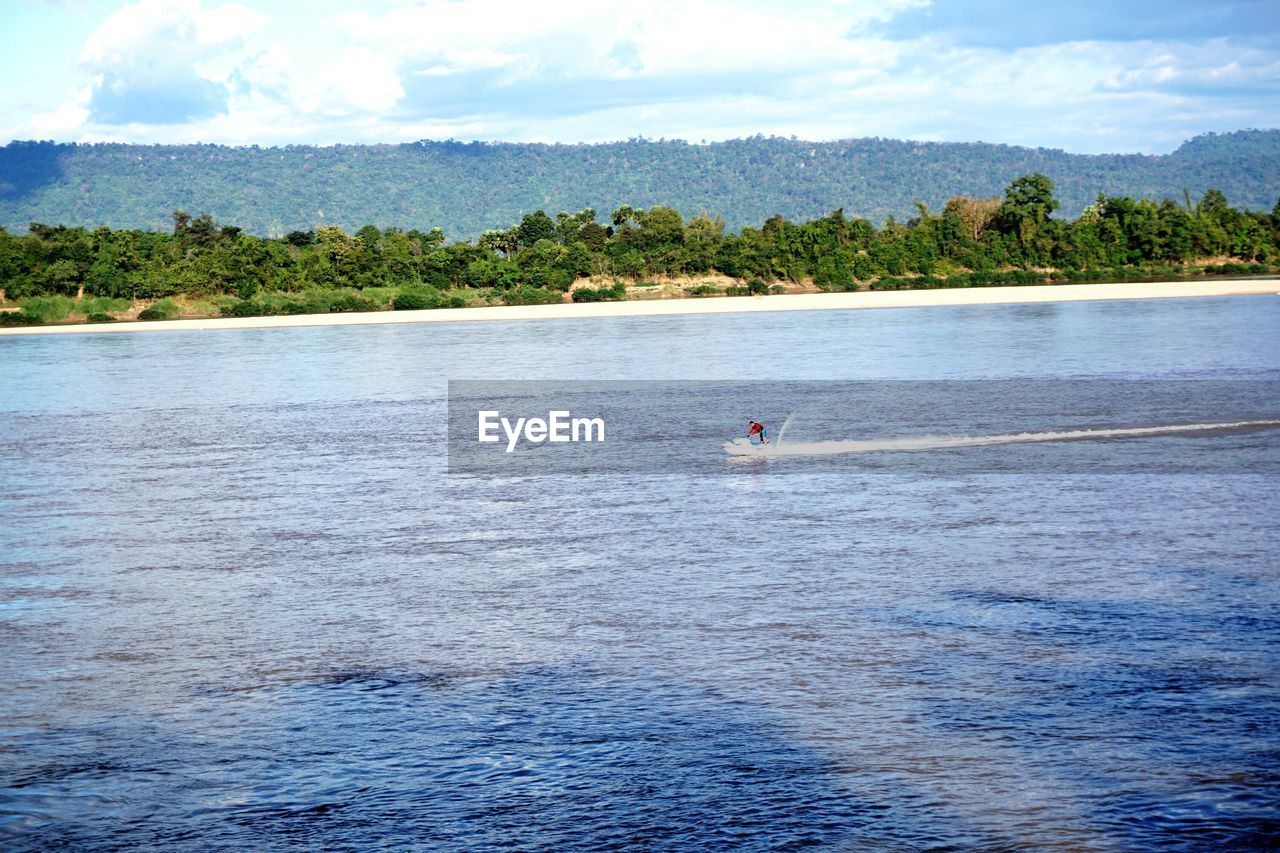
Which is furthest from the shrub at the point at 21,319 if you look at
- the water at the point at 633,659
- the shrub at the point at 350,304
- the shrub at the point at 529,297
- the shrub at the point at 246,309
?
the water at the point at 633,659

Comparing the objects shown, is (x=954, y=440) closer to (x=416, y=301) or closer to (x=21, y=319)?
(x=416, y=301)

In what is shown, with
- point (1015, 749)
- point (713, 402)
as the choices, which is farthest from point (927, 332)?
point (1015, 749)

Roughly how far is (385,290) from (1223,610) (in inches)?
4128

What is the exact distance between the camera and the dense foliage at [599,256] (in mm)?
118688

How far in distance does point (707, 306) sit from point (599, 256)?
2032 cm

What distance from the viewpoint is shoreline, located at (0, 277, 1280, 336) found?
10675 centimetres

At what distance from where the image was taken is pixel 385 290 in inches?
4609

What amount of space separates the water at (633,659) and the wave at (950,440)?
11.1 feet

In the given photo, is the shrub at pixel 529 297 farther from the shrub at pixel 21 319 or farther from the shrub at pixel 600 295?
the shrub at pixel 21 319

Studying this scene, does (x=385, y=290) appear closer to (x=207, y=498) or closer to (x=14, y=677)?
(x=207, y=498)

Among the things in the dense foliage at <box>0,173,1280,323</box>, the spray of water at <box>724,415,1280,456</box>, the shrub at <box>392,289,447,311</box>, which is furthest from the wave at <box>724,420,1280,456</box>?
the dense foliage at <box>0,173,1280,323</box>

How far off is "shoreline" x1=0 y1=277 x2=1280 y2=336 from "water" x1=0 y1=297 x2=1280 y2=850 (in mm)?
76045

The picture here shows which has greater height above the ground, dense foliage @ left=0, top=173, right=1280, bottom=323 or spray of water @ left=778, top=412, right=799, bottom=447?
dense foliage @ left=0, top=173, right=1280, bottom=323

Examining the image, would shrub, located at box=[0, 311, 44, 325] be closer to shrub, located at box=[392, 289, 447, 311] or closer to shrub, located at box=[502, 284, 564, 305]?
shrub, located at box=[392, 289, 447, 311]
